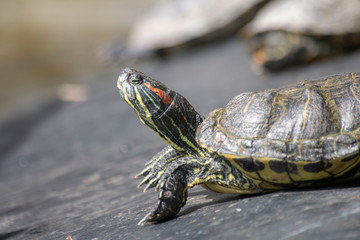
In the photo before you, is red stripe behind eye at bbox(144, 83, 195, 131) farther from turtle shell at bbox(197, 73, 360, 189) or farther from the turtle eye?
turtle shell at bbox(197, 73, 360, 189)

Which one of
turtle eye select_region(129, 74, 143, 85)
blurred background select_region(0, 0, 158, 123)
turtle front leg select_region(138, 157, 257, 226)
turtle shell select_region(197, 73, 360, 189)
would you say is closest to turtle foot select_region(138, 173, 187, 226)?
turtle front leg select_region(138, 157, 257, 226)

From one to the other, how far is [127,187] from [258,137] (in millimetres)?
1824

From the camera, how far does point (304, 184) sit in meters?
2.76

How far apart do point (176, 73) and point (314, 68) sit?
12.3 ft

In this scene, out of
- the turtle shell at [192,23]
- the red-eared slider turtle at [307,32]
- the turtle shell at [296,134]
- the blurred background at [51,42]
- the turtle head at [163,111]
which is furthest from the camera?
the turtle shell at [192,23]

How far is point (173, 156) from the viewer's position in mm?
3439

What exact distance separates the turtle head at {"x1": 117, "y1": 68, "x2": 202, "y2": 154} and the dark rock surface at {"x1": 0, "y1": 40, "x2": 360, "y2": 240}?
1.55 ft

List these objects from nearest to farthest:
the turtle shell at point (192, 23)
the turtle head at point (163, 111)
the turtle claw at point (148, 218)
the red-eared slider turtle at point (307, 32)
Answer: the turtle claw at point (148, 218), the turtle head at point (163, 111), the red-eared slider turtle at point (307, 32), the turtle shell at point (192, 23)

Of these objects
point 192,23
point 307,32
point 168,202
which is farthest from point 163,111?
point 192,23

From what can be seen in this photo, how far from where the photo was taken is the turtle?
103 inches

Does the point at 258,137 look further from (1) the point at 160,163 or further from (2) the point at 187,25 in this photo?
(2) the point at 187,25

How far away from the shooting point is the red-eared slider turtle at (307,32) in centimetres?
734

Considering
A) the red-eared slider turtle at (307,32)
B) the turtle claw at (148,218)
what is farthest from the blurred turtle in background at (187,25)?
the turtle claw at (148,218)

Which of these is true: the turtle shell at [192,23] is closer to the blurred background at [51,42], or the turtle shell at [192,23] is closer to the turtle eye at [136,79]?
the blurred background at [51,42]
